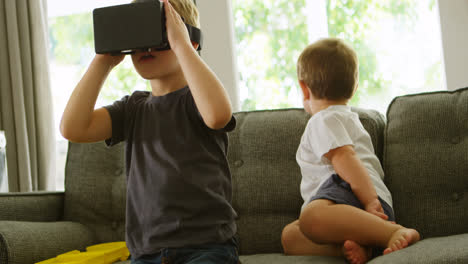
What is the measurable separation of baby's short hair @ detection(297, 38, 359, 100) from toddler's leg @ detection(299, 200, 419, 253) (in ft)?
1.32

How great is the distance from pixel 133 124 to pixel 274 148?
63 cm

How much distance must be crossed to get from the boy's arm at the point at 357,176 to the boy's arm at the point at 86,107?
66cm

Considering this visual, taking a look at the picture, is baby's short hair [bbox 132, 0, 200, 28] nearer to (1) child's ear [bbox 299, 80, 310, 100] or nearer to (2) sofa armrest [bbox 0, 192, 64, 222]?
→ (1) child's ear [bbox 299, 80, 310, 100]

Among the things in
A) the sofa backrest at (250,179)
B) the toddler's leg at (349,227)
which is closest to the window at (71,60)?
the sofa backrest at (250,179)

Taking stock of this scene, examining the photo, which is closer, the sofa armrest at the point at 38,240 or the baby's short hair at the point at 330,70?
the sofa armrest at the point at 38,240

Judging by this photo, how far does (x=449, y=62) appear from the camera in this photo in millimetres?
2219

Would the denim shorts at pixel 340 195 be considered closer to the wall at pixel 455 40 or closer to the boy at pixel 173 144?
the boy at pixel 173 144

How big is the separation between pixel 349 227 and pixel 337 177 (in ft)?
0.65

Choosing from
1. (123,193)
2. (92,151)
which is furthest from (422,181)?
(92,151)

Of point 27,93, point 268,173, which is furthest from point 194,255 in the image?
point 27,93

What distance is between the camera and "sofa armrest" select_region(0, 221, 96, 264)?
53.9 inches

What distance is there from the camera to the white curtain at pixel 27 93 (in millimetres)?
2738

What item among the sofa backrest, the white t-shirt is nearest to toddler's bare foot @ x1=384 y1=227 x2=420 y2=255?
the white t-shirt

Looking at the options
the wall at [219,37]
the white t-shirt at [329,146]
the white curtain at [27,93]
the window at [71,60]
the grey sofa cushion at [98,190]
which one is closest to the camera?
the white t-shirt at [329,146]
